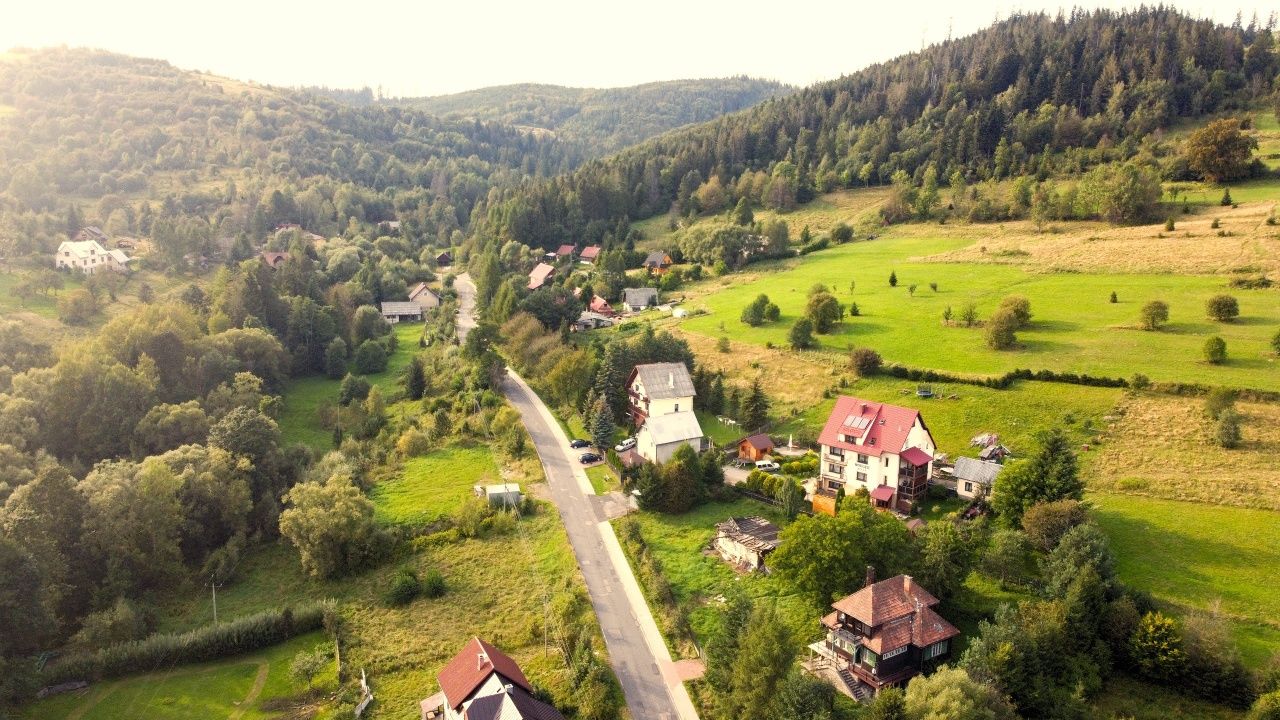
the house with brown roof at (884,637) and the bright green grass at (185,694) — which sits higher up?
the house with brown roof at (884,637)

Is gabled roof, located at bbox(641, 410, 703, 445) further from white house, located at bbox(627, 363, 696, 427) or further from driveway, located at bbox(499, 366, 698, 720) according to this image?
driveway, located at bbox(499, 366, 698, 720)

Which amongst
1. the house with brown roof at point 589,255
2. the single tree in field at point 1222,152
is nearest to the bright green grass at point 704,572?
the house with brown roof at point 589,255

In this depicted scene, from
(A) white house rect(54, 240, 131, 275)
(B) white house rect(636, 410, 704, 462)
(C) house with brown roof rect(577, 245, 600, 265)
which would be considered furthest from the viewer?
(C) house with brown roof rect(577, 245, 600, 265)

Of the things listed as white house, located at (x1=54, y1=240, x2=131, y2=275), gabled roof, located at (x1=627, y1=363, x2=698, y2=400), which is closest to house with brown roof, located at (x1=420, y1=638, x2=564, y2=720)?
gabled roof, located at (x1=627, y1=363, x2=698, y2=400)

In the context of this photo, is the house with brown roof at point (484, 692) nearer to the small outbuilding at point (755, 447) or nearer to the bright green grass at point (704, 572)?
the bright green grass at point (704, 572)

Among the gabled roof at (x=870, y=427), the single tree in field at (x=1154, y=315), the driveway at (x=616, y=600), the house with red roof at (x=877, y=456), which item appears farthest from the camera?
the single tree in field at (x=1154, y=315)
